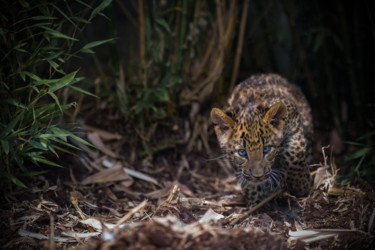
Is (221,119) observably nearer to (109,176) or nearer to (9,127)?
(109,176)

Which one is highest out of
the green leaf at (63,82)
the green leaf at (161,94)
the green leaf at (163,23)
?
the green leaf at (163,23)

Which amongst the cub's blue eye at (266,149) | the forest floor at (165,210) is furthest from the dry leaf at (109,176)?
the cub's blue eye at (266,149)

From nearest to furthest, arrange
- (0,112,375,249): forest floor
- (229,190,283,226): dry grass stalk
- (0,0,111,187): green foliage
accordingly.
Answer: (0,112,375,249): forest floor
(0,0,111,187): green foliage
(229,190,283,226): dry grass stalk

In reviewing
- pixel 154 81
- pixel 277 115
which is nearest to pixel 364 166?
pixel 277 115

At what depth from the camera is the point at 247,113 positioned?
397 centimetres

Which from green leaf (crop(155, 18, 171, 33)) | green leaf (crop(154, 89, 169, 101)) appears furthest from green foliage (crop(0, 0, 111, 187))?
green leaf (crop(154, 89, 169, 101))

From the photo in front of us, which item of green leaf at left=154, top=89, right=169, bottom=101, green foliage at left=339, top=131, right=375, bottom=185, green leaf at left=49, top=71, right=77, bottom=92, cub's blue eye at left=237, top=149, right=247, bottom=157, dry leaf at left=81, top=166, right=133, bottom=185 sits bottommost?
dry leaf at left=81, top=166, right=133, bottom=185

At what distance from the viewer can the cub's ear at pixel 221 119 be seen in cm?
397

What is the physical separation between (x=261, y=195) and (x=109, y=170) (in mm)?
1873

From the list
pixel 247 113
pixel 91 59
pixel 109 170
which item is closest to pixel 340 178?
pixel 247 113

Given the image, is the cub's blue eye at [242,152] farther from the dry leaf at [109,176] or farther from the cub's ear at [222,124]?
the dry leaf at [109,176]

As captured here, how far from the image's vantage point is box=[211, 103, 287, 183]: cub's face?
3814mm

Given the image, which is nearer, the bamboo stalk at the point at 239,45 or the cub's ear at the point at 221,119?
the cub's ear at the point at 221,119

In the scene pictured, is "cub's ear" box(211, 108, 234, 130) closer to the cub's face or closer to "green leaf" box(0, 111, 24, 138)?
the cub's face
